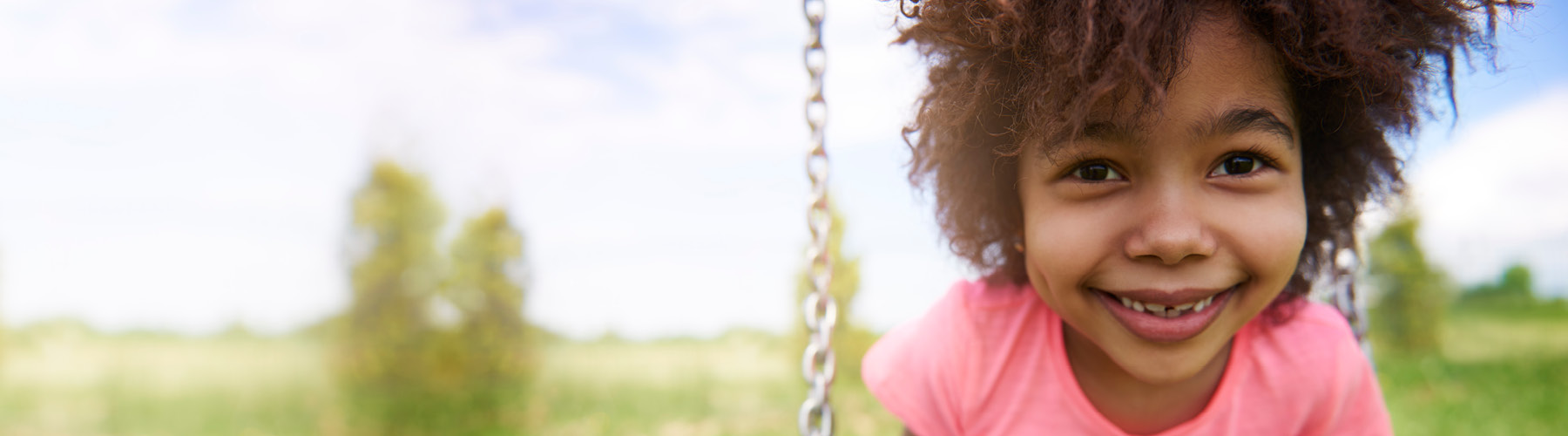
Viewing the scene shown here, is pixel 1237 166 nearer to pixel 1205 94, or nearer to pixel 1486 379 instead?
pixel 1205 94

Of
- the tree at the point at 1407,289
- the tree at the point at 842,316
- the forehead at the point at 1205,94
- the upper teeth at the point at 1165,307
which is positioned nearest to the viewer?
the forehead at the point at 1205,94

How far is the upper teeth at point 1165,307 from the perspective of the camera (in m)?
1.22

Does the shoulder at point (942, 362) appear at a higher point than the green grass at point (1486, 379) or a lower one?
higher

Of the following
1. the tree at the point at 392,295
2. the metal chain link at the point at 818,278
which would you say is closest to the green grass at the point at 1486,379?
the metal chain link at the point at 818,278

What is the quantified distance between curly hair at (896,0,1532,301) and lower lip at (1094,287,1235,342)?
269mm

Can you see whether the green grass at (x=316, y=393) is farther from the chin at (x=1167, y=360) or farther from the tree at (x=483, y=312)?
the chin at (x=1167, y=360)

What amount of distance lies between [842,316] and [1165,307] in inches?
219

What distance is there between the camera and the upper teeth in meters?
1.22

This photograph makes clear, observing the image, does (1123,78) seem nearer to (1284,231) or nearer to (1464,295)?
(1284,231)

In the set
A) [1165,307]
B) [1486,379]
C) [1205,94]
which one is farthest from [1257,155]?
[1486,379]

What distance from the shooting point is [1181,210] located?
109 centimetres

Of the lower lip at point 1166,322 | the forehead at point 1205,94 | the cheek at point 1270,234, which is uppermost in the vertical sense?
the forehead at point 1205,94

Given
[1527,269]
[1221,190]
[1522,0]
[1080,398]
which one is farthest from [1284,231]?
[1527,269]

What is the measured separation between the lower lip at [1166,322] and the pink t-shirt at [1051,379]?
0.95ft
